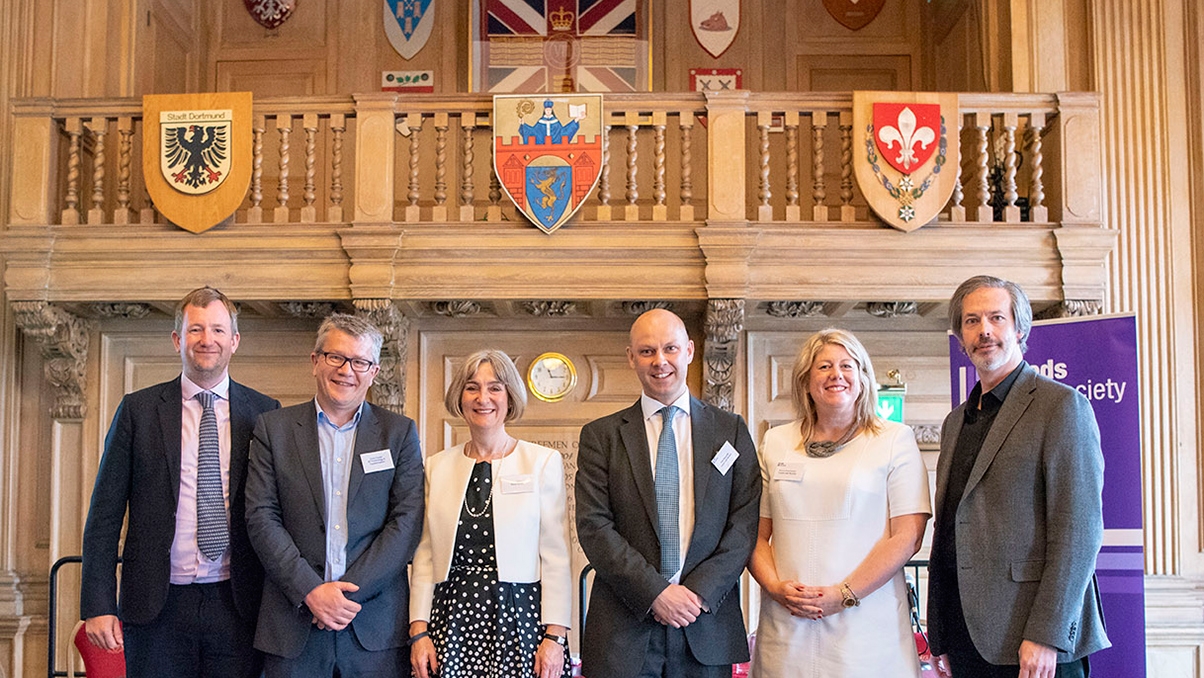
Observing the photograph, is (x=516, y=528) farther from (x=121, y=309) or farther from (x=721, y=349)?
(x=121, y=309)

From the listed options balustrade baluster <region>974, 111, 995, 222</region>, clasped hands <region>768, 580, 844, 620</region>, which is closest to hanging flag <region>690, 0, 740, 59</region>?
balustrade baluster <region>974, 111, 995, 222</region>

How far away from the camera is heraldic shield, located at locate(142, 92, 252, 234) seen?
566 centimetres

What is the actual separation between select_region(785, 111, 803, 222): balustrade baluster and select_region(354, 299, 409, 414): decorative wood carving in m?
2.21

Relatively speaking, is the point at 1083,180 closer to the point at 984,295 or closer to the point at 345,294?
the point at 984,295

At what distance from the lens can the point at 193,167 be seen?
566 cm

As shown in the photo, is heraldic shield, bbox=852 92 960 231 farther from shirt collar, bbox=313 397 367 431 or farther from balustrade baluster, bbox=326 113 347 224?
shirt collar, bbox=313 397 367 431

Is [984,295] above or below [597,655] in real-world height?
above

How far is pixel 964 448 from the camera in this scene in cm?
306

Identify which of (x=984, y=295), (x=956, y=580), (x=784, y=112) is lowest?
(x=956, y=580)

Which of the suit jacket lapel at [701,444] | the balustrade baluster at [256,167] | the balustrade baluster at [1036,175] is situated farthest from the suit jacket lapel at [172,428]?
the balustrade baluster at [1036,175]

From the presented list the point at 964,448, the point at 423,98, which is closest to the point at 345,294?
the point at 423,98

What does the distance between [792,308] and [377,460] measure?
330 centimetres

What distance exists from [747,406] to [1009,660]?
3716 mm

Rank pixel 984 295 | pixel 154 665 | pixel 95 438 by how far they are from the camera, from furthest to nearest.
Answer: pixel 95 438 < pixel 154 665 < pixel 984 295
